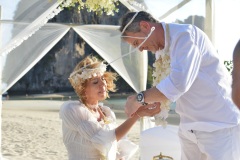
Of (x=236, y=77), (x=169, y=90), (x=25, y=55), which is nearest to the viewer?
(x=236, y=77)

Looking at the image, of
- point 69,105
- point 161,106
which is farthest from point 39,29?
point 161,106

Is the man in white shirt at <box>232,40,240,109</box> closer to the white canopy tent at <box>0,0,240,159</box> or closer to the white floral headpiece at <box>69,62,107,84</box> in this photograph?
the white floral headpiece at <box>69,62,107,84</box>

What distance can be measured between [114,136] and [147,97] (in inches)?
27.9

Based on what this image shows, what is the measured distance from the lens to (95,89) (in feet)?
9.39

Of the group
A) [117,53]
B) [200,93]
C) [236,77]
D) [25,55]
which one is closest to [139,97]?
[200,93]

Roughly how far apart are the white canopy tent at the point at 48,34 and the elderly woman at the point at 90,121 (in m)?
2.39

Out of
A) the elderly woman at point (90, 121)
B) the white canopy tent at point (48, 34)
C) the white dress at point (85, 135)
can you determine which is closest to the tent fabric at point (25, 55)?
the white canopy tent at point (48, 34)

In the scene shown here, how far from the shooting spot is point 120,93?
50.1m

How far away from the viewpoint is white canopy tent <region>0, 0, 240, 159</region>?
17.9ft

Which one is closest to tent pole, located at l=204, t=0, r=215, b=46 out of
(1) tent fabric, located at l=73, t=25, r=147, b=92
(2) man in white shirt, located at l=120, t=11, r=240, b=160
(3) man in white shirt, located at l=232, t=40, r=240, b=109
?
(1) tent fabric, located at l=73, t=25, r=147, b=92

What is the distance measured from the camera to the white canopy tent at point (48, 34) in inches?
215

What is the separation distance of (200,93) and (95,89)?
2.86 ft

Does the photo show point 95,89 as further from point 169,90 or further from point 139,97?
point 169,90

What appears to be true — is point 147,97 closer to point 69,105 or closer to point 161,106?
point 161,106
